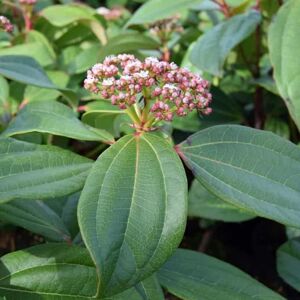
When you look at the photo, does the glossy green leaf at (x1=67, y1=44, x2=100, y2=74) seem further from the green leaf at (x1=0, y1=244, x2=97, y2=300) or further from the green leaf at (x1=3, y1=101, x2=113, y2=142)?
the green leaf at (x1=0, y1=244, x2=97, y2=300)

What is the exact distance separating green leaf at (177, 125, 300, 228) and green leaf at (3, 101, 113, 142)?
0.17 metres

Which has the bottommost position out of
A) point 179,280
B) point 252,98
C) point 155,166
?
point 252,98

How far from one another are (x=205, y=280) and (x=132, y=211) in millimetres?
368

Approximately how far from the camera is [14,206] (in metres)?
1.25

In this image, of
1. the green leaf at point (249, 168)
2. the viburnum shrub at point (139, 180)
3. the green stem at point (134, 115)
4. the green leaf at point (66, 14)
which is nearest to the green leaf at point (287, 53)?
the viburnum shrub at point (139, 180)

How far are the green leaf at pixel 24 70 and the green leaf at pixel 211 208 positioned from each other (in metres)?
0.47

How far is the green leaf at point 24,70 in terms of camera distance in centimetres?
144

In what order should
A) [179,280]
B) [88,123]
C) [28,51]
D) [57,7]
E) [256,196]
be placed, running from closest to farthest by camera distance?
[256,196], [179,280], [88,123], [28,51], [57,7]

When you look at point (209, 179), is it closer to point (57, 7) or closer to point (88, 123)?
point (88, 123)

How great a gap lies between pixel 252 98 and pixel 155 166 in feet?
4.18

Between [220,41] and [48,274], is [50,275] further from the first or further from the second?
[220,41]

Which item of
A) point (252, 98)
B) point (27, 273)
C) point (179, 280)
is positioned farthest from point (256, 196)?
point (252, 98)

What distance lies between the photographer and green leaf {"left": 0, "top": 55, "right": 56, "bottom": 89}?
144 centimetres

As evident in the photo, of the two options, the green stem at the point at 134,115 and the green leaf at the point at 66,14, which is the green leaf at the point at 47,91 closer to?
the green leaf at the point at 66,14
